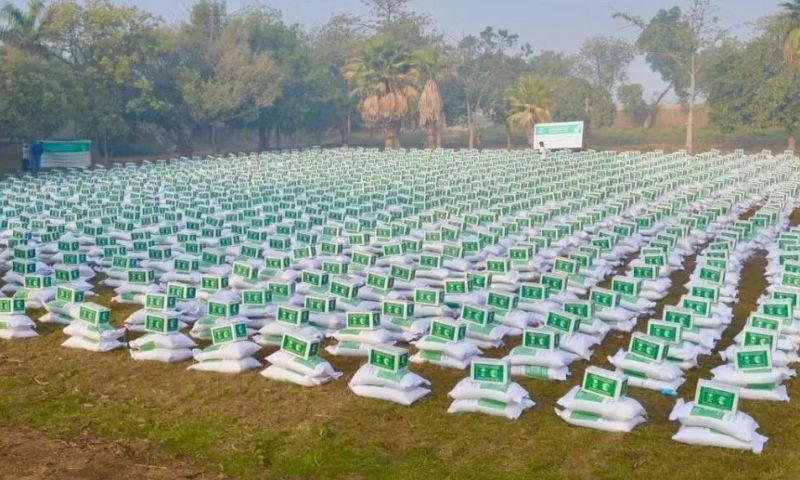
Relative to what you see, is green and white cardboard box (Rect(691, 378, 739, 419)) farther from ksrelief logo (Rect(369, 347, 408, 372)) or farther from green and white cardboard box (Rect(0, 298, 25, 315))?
green and white cardboard box (Rect(0, 298, 25, 315))

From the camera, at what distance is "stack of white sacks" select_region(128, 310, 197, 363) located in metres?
10.4

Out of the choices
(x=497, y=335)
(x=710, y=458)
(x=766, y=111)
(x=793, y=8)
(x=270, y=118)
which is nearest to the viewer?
(x=710, y=458)

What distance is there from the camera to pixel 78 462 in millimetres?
7426

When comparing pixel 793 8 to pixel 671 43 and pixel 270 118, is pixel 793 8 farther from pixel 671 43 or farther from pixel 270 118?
pixel 671 43

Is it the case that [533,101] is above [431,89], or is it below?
below

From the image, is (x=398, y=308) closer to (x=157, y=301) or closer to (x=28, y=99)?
(x=157, y=301)

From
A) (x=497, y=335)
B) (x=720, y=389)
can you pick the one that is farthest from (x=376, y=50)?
(x=720, y=389)

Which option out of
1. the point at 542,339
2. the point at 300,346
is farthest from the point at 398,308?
the point at 542,339

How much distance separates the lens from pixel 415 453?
25.0 feet

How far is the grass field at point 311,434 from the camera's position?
7285 mm

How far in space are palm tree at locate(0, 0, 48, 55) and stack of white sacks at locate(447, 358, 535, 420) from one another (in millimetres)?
38660

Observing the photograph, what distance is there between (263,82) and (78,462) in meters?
43.6

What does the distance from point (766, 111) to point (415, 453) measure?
45696 mm

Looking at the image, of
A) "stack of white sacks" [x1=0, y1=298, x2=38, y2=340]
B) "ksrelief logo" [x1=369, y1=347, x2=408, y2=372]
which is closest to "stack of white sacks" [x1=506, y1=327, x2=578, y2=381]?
"ksrelief logo" [x1=369, y1=347, x2=408, y2=372]
